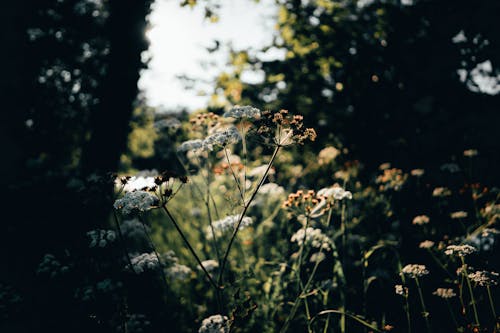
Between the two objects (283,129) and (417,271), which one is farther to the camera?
(417,271)


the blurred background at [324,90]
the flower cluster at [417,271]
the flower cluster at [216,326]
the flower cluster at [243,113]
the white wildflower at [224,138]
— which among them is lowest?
the flower cluster at [216,326]

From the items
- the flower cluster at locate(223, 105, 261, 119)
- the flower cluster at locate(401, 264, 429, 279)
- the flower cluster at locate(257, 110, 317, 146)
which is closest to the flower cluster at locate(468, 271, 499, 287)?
the flower cluster at locate(401, 264, 429, 279)

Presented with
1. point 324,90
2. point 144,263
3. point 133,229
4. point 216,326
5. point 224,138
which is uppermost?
point 324,90

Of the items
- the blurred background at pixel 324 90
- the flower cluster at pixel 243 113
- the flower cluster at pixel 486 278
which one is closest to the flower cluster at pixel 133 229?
the blurred background at pixel 324 90

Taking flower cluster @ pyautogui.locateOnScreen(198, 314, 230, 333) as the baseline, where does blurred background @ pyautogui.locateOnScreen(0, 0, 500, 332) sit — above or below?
above

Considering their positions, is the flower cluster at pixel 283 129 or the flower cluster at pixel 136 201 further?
the flower cluster at pixel 283 129

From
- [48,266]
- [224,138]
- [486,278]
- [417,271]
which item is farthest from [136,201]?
[486,278]

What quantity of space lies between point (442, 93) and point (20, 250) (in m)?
6.66

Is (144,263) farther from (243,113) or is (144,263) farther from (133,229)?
(133,229)

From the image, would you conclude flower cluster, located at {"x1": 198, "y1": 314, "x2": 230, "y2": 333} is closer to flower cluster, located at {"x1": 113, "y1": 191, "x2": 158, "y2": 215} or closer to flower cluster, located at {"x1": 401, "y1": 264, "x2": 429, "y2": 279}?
flower cluster, located at {"x1": 113, "y1": 191, "x2": 158, "y2": 215}

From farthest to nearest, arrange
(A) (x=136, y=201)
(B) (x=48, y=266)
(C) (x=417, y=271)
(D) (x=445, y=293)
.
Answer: (B) (x=48, y=266) → (D) (x=445, y=293) → (C) (x=417, y=271) → (A) (x=136, y=201)

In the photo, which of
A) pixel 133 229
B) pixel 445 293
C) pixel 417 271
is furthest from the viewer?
pixel 133 229

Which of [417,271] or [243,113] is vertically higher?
[243,113]

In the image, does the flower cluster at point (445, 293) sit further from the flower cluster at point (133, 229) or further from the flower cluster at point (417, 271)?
the flower cluster at point (133, 229)
